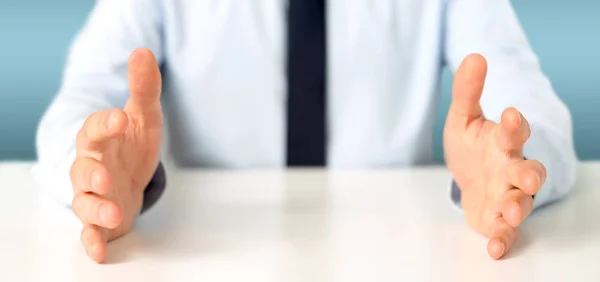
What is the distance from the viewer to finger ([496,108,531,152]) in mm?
618

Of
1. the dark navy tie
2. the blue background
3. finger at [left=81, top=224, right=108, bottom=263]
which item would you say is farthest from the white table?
the blue background

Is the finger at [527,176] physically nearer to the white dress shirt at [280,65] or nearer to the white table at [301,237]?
the white table at [301,237]

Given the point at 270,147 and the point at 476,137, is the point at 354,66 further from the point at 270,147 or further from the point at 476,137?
the point at 476,137

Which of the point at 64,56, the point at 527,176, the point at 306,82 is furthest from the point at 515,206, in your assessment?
the point at 64,56

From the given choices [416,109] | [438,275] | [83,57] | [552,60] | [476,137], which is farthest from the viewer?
[552,60]

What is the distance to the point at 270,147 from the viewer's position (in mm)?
1057

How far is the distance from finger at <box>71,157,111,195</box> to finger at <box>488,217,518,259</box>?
29cm

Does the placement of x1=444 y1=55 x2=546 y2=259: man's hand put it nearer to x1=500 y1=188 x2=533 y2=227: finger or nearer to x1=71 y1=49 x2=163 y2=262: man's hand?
x1=500 y1=188 x2=533 y2=227: finger

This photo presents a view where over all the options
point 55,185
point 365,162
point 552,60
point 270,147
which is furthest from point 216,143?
point 552,60

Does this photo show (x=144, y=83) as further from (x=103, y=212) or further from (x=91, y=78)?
(x=91, y=78)

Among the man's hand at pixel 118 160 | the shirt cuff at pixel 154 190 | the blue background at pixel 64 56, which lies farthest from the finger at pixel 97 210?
the blue background at pixel 64 56

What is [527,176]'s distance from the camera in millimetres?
613

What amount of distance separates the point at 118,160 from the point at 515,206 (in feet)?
1.02

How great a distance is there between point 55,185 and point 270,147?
1.16 ft
